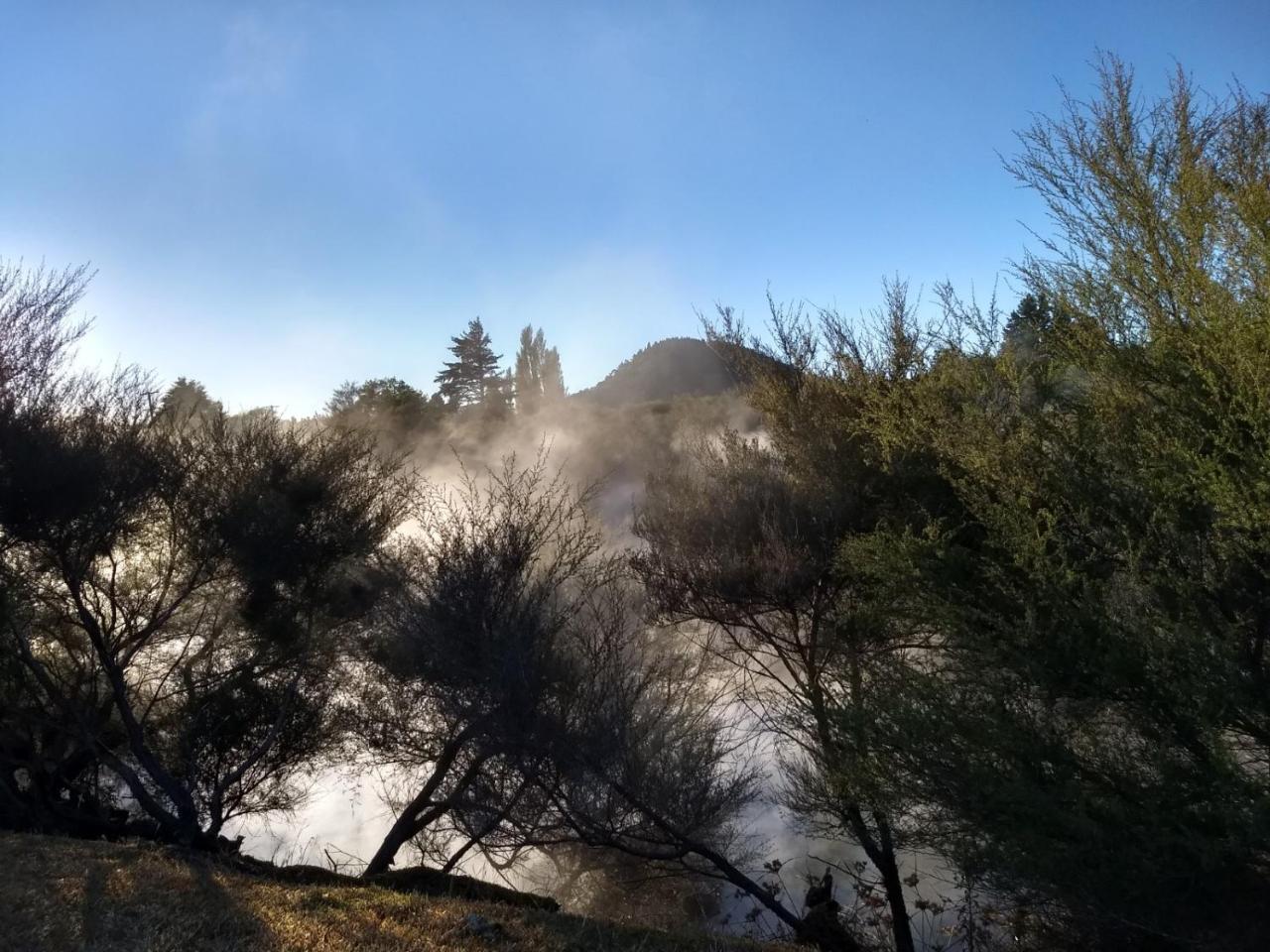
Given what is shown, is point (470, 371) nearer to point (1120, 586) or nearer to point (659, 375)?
point (659, 375)

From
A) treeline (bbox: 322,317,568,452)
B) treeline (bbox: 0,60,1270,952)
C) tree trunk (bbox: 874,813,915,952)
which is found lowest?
tree trunk (bbox: 874,813,915,952)

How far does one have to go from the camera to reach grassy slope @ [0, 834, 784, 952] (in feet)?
13.1

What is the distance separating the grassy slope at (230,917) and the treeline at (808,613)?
1.65 metres

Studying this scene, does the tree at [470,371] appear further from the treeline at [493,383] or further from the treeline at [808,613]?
the treeline at [808,613]

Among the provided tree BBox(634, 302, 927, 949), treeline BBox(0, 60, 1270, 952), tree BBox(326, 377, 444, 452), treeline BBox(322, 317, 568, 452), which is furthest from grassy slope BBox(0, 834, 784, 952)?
treeline BBox(322, 317, 568, 452)

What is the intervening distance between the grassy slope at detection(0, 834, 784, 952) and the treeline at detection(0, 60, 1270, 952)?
64.8 inches

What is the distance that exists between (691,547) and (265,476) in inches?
175

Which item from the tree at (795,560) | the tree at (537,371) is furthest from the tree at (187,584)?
the tree at (537,371)

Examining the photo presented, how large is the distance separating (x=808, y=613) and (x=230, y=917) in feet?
18.5

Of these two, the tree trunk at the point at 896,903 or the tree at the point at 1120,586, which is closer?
the tree at the point at 1120,586

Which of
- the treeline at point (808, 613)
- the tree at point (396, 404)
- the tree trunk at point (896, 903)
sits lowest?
the tree trunk at point (896, 903)

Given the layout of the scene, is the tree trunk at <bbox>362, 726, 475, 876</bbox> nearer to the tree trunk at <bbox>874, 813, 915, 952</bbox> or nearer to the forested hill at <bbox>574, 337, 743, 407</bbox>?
the tree trunk at <bbox>874, 813, 915, 952</bbox>

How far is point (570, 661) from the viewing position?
22.4 ft

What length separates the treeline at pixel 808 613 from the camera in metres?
4.27
